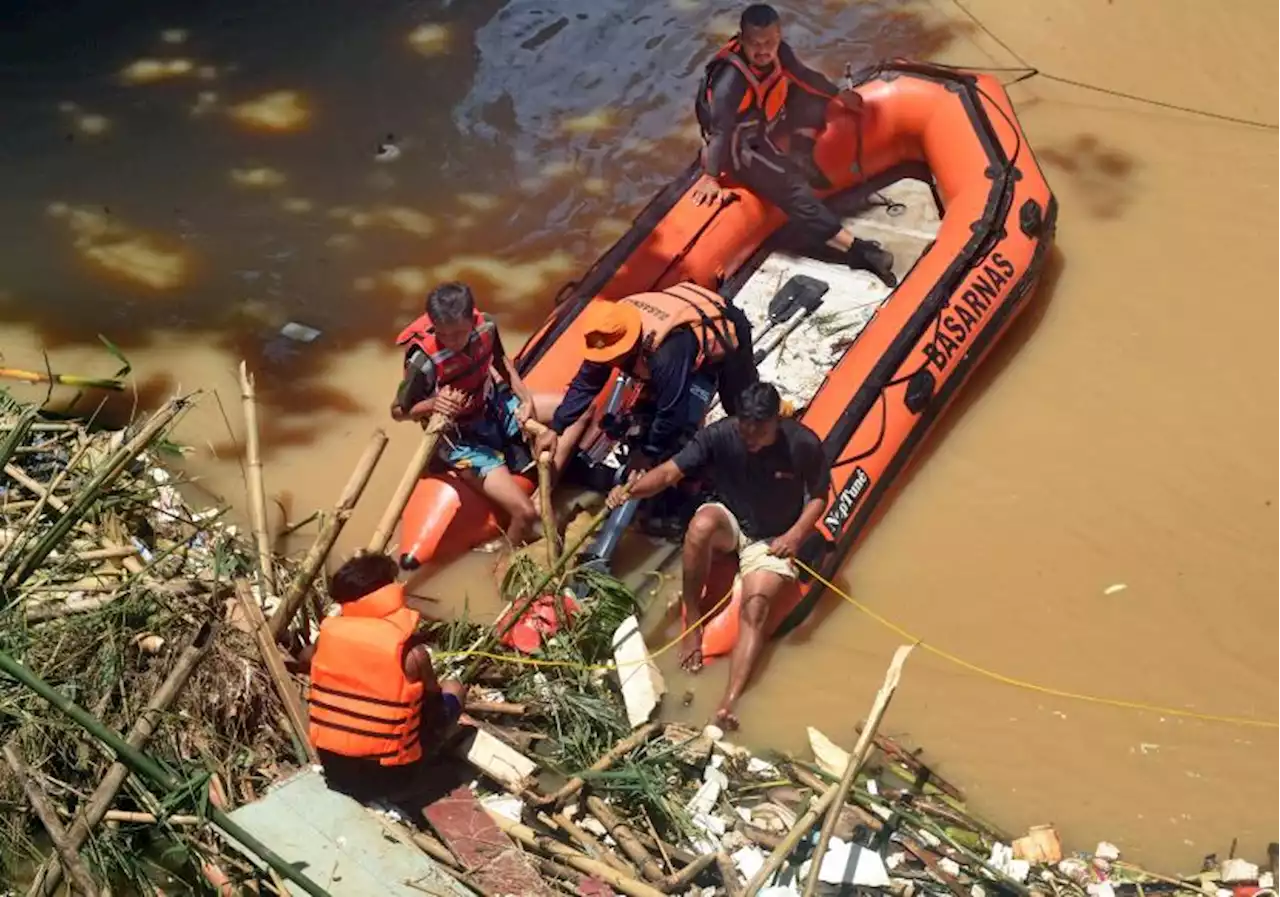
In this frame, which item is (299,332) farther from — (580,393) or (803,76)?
(803,76)

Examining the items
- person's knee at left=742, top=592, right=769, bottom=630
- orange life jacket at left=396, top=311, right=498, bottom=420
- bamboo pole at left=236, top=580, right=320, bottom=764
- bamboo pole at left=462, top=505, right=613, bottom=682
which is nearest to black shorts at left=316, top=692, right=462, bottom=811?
bamboo pole at left=236, top=580, right=320, bottom=764

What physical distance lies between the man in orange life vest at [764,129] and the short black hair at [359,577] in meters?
3.47

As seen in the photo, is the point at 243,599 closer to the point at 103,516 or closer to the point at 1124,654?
the point at 103,516

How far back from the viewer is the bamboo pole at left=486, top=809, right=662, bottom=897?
4695mm

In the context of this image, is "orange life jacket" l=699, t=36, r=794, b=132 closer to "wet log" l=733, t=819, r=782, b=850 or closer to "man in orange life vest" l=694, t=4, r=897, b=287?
"man in orange life vest" l=694, t=4, r=897, b=287

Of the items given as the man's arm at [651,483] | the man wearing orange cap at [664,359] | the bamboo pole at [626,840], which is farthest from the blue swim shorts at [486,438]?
the bamboo pole at [626,840]

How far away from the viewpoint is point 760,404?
17.9 ft

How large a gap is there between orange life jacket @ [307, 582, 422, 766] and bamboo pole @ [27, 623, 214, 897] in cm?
46

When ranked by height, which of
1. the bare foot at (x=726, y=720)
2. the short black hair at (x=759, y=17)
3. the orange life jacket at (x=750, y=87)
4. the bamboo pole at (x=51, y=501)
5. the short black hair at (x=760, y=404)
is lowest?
the bare foot at (x=726, y=720)

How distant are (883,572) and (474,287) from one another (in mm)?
3062

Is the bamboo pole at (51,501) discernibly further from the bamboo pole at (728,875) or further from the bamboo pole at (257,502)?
the bamboo pole at (728,875)

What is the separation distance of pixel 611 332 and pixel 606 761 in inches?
69.9

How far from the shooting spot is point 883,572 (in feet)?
21.4

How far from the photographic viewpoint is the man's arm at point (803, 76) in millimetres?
7715
